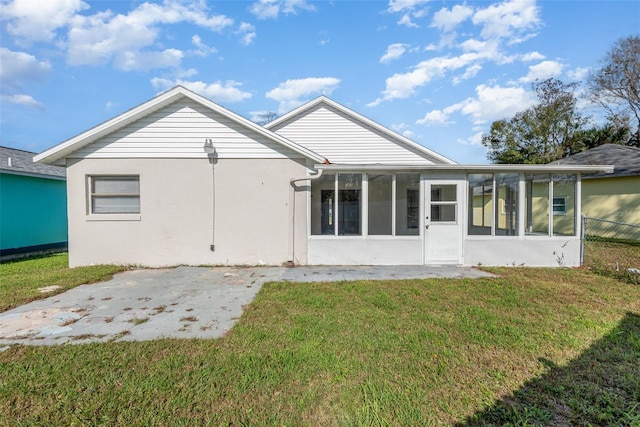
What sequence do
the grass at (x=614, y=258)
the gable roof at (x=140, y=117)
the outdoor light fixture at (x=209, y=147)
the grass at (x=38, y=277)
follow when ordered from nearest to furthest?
the grass at (x=38, y=277)
the grass at (x=614, y=258)
the gable roof at (x=140, y=117)
the outdoor light fixture at (x=209, y=147)

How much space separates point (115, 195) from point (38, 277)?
2.50 metres

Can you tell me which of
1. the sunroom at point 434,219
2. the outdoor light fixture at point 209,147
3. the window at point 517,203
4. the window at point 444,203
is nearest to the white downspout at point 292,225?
the sunroom at point 434,219

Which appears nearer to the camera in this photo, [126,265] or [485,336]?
[485,336]

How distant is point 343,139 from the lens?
11469mm

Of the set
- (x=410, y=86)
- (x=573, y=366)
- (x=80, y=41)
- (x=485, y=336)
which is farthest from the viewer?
(x=410, y=86)

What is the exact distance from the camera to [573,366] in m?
3.05

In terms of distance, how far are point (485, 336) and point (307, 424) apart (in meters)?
2.61

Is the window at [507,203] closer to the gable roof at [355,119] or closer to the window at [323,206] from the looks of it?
the gable roof at [355,119]

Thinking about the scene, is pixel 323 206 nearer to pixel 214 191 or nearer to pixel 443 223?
pixel 214 191

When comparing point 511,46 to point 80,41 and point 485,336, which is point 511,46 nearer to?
point 485,336

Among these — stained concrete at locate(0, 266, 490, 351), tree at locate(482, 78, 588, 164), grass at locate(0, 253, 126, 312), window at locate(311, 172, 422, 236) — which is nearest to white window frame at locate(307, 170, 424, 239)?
window at locate(311, 172, 422, 236)

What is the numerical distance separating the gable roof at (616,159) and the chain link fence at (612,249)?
2.38 metres

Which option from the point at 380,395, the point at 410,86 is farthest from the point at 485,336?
the point at 410,86

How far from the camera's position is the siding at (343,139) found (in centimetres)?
1133
